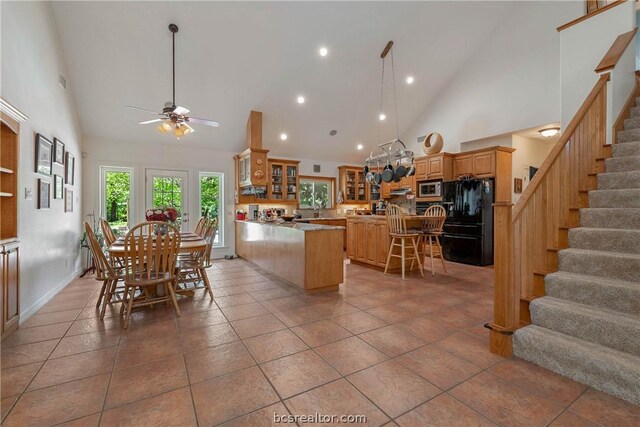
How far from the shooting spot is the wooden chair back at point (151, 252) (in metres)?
2.72

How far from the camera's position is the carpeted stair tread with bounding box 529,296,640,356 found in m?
1.75

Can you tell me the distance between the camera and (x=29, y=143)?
3.00m

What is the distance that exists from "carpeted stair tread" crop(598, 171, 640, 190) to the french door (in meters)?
6.57

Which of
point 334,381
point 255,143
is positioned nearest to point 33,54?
point 255,143

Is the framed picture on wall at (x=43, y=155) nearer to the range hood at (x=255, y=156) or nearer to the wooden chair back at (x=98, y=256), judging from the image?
the wooden chair back at (x=98, y=256)

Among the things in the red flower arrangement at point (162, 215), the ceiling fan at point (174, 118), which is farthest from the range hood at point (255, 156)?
the red flower arrangement at point (162, 215)

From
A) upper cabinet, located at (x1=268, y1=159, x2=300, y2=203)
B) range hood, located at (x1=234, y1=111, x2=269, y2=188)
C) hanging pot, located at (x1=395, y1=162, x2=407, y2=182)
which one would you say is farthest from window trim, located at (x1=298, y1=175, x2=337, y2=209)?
hanging pot, located at (x1=395, y1=162, x2=407, y2=182)

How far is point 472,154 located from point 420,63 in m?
2.19

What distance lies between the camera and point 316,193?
8.22 m

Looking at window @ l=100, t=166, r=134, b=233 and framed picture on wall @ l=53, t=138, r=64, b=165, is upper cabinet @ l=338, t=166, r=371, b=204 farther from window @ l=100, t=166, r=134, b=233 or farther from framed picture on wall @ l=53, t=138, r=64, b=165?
framed picture on wall @ l=53, t=138, r=64, b=165

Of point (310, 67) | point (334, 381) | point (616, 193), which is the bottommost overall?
point (334, 381)

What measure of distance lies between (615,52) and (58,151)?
22.3 ft

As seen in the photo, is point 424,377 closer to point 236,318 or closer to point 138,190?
point 236,318

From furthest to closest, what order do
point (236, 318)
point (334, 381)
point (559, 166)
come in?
1. point (236, 318)
2. point (559, 166)
3. point (334, 381)
